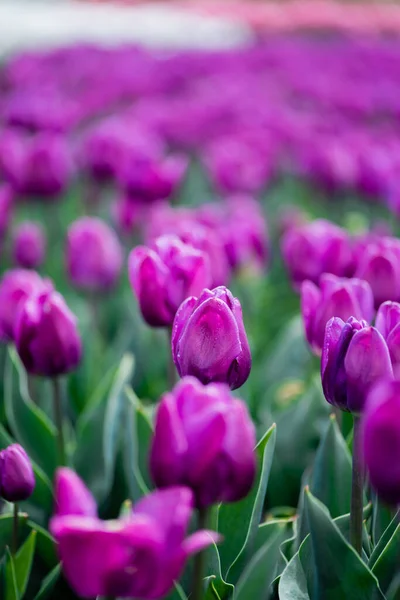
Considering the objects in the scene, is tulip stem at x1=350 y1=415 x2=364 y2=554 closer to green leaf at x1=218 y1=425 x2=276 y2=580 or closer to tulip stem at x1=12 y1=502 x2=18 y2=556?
green leaf at x1=218 y1=425 x2=276 y2=580

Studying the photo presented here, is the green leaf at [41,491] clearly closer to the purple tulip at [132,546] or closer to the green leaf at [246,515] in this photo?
the green leaf at [246,515]

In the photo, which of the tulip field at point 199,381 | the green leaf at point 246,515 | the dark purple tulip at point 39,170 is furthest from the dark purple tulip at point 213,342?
the dark purple tulip at point 39,170

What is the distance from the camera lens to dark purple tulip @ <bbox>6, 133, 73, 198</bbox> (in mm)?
2076

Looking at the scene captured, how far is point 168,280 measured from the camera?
39.7 inches

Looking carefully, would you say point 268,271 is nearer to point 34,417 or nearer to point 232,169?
point 232,169

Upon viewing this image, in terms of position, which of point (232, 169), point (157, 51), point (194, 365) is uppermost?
point (194, 365)

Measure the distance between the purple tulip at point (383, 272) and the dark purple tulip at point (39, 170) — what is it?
1.15m

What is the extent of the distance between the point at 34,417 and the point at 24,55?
538cm

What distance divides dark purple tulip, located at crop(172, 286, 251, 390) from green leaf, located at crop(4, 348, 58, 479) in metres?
0.48

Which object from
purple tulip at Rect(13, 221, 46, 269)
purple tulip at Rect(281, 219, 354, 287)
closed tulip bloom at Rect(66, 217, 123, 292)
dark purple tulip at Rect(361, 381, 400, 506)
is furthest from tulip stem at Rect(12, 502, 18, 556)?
purple tulip at Rect(13, 221, 46, 269)

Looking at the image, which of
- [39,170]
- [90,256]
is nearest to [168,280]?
[90,256]

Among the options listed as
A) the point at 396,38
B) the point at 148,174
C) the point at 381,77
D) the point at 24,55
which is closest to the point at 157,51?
the point at 24,55

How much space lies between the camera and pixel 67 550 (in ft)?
1.76

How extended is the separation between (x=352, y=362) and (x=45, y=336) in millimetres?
431
